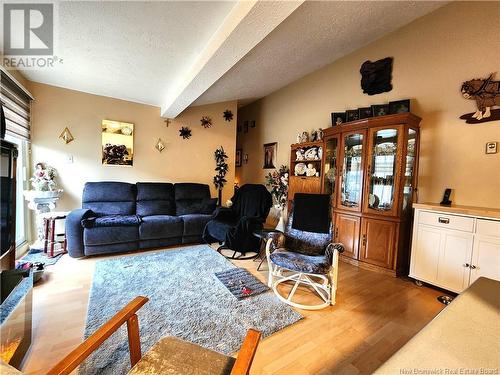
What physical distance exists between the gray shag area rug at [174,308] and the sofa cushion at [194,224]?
72 centimetres

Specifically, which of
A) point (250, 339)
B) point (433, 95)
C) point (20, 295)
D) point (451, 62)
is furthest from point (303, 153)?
point (20, 295)

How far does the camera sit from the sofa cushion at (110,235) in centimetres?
276

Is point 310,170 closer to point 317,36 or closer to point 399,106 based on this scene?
point 399,106

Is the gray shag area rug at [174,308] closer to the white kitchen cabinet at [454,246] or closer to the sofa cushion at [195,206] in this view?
the sofa cushion at [195,206]

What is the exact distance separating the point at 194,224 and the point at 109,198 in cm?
137

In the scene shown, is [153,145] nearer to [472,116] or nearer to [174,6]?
[174,6]

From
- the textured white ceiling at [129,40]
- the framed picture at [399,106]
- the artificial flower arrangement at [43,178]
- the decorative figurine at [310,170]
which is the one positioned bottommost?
the artificial flower arrangement at [43,178]

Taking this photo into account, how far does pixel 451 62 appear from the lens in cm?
243

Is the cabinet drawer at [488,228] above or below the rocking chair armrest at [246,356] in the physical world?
above

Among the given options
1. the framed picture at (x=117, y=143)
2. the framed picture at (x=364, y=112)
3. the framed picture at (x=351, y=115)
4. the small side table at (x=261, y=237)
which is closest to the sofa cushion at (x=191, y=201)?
the framed picture at (x=117, y=143)

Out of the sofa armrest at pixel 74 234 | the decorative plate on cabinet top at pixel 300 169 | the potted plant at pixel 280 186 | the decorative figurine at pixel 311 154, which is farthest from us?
the potted plant at pixel 280 186

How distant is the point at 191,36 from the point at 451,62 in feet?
9.24

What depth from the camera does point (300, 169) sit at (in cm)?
394

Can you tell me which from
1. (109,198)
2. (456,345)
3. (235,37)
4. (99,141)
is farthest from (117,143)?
(456,345)
